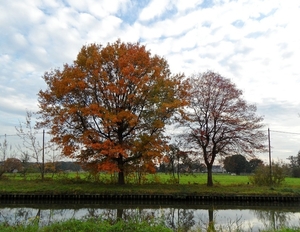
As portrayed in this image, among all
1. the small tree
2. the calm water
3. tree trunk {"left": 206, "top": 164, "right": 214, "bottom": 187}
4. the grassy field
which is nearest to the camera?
the calm water

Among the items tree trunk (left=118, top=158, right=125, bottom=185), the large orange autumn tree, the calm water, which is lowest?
the calm water

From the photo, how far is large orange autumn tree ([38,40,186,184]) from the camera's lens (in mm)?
22344

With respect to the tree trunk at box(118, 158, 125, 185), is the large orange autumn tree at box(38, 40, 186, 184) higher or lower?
higher

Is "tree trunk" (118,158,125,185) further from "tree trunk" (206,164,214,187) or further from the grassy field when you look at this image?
"tree trunk" (206,164,214,187)

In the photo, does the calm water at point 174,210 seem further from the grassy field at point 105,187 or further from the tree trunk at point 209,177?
the tree trunk at point 209,177

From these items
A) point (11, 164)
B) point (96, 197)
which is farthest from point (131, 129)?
point (11, 164)

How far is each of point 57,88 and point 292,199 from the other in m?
19.7

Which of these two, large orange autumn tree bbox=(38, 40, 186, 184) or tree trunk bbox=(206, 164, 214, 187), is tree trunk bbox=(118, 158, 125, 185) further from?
tree trunk bbox=(206, 164, 214, 187)

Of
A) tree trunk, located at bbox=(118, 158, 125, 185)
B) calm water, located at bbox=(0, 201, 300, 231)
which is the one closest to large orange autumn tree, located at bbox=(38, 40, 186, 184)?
tree trunk, located at bbox=(118, 158, 125, 185)

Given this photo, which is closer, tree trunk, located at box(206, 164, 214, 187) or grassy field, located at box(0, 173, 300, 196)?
grassy field, located at box(0, 173, 300, 196)

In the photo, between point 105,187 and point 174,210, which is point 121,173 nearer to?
point 105,187

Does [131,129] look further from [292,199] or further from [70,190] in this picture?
[292,199]

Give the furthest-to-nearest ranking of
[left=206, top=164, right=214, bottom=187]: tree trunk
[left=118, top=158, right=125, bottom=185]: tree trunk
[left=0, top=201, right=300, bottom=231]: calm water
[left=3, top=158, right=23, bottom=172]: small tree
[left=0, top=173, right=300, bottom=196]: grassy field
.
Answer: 1. [left=3, top=158, right=23, bottom=172]: small tree
2. [left=206, top=164, right=214, bottom=187]: tree trunk
3. [left=118, top=158, right=125, bottom=185]: tree trunk
4. [left=0, top=173, right=300, bottom=196]: grassy field
5. [left=0, top=201, right=300, bottom=231]: calm water

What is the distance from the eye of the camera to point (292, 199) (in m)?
22.3
